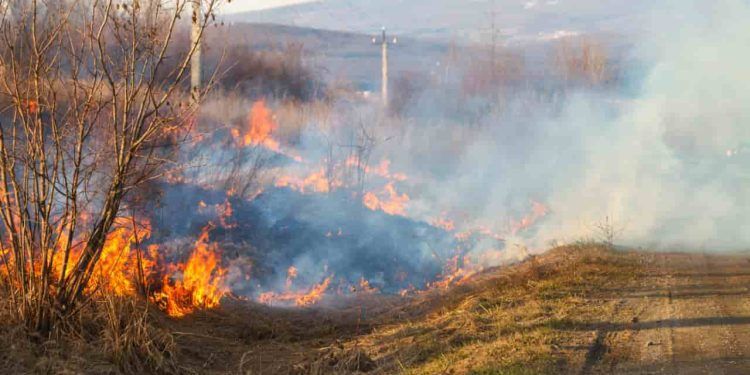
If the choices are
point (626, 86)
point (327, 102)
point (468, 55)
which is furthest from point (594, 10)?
point (327, 102)

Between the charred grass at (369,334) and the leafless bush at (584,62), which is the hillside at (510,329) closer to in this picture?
the charred grass at (369,334)

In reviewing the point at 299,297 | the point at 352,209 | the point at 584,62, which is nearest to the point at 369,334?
the point at 299,297

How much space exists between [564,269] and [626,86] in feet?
67.5

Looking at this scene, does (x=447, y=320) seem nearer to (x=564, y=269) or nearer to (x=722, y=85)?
(x=564, y=269)

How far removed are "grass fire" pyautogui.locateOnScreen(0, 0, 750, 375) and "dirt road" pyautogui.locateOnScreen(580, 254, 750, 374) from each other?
4 centimetres

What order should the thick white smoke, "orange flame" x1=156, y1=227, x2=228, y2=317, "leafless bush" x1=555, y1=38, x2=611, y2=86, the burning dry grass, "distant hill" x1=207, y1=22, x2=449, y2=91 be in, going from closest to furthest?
the burning dry grass → "orange flame" x1=156, y1=227, x2=228, y2=317 → the thick white smoke → "leafless bush" x1=555, y1=38, x2=611, y2=86 → "distant hill" x1=207, y1=22, x2=449, y2=91

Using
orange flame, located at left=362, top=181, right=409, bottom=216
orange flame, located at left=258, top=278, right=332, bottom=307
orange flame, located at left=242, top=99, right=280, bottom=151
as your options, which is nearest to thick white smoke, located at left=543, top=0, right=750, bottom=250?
orange flame, located at left=362, top=181, right=409, bottom=216

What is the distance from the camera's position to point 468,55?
1820 inches

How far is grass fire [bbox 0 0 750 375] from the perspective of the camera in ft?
21.6

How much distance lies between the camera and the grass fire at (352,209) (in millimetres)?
6594

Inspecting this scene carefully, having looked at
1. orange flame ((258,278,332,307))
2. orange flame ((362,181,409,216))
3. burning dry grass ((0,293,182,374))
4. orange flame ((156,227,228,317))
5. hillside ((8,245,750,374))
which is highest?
burning dry grass ((0,293,182,374))

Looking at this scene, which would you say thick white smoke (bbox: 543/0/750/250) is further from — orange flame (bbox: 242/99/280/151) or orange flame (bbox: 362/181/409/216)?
orange flame (bbox: 242/99/280/151)

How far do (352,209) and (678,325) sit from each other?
422 inches

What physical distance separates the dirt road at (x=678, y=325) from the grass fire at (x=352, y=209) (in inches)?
1.6
